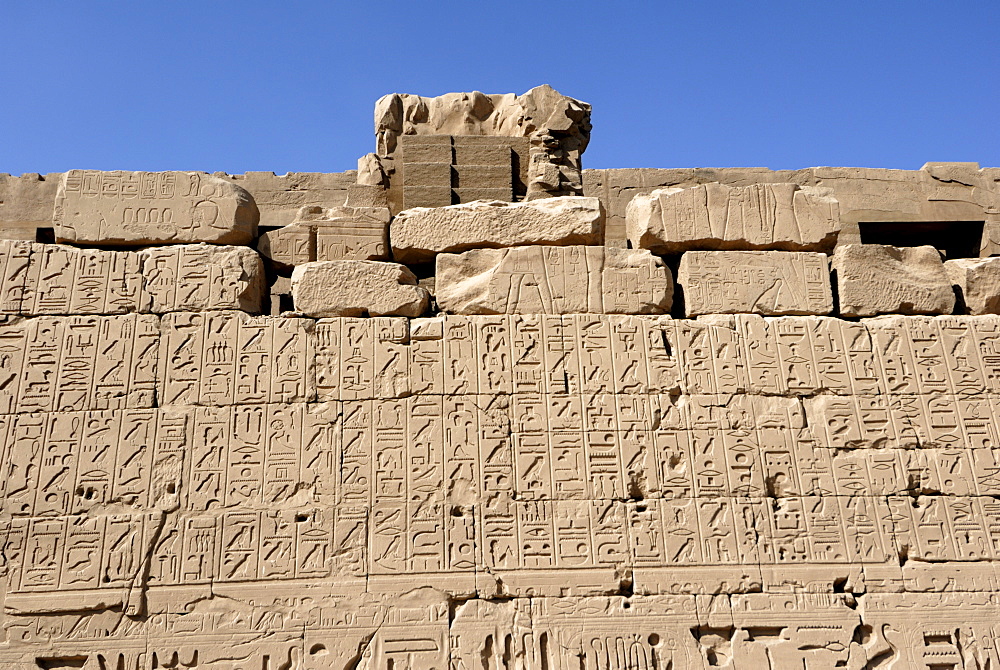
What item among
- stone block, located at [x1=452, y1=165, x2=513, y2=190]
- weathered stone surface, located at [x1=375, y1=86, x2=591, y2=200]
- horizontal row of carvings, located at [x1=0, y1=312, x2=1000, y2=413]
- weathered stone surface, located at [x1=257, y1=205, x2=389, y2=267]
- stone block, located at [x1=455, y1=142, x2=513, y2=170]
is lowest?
horizontal row of carvings, located at [x1=0, y1=312, x2=1000, y2=413]

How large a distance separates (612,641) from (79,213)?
3.70 metres

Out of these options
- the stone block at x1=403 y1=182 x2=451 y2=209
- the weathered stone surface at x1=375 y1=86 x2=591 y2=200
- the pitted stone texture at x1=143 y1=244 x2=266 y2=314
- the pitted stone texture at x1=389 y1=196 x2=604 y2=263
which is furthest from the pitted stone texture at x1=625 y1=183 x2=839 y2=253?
the pitted stone texture at x1=143 y1=244 x2=266 y2=314

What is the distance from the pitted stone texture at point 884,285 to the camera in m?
4.70

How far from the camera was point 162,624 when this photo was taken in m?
3.88

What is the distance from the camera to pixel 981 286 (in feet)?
15.7

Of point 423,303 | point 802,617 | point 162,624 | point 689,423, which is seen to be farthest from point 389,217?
point 802,617

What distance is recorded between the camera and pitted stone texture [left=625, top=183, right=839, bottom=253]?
188 inches

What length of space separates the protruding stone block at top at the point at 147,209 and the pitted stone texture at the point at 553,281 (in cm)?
127

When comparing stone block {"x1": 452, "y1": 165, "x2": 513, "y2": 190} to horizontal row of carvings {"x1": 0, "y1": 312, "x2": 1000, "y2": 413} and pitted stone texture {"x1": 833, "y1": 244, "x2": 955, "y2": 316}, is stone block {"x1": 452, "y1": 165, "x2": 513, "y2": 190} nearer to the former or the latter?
horizontal row of carvings {"x1": 0, "y1": 312, "x2": 1000, "y2": 413}

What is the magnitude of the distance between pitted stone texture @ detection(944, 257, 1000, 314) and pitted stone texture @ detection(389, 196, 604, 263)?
216 centimetres

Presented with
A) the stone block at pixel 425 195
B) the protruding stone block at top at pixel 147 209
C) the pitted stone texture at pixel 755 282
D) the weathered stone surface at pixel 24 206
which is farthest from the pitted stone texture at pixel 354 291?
the weathered stone surface at pixel 24 206

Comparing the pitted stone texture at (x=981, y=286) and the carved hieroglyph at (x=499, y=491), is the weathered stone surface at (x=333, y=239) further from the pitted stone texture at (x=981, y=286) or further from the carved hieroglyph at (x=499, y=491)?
the pitted stone texture at (x=981, y=286)

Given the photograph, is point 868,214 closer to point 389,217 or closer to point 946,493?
point 946,493

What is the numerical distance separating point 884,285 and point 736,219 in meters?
0.92
